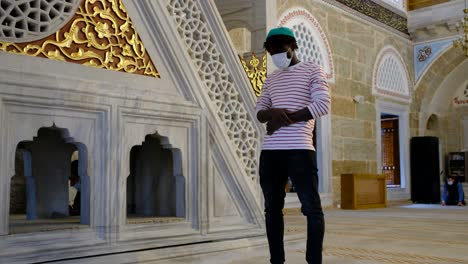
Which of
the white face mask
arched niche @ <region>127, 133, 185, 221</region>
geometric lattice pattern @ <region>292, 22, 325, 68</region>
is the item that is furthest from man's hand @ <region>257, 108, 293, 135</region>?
geometric lattice pattern @ <region>292, 22, 325, 68</region>

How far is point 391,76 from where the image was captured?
31.9 feet

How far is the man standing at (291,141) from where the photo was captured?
2.09m

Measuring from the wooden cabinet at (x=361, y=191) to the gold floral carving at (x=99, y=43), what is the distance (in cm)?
524

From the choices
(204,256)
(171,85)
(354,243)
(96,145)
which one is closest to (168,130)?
(171,85)

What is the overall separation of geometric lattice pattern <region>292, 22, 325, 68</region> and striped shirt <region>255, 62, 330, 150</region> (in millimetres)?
5397

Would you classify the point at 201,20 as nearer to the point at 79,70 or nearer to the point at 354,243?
the point at 79,70

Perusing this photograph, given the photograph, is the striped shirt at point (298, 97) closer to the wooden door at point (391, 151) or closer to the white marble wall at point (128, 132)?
the white marble wall at point (128, 132)

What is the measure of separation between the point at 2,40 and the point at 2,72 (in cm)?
19

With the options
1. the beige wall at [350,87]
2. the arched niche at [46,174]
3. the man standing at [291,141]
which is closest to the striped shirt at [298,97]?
the man standing at [291,141]

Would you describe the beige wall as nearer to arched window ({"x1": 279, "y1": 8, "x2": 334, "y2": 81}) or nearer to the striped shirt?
arched window ({"x1": 279, "y1": 8, "x2": 334, "y2": 81})

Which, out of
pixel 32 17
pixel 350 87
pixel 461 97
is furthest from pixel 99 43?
pixel 461 97

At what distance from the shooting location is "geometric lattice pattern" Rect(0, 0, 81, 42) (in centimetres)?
252

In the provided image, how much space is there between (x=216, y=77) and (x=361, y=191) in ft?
16.6

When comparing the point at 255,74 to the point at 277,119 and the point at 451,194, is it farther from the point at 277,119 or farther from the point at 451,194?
the point at 451,194
